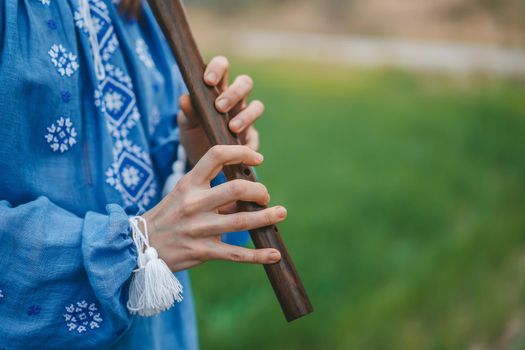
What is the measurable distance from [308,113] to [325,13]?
908 cm

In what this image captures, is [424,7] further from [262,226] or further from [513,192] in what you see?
[262,226]

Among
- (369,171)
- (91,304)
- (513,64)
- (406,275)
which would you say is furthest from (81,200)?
(513,64)

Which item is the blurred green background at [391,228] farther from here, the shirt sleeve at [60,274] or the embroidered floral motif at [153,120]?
the shirt sleeve at [60,274]

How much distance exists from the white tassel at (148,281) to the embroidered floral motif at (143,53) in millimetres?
394

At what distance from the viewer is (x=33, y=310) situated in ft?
3.27

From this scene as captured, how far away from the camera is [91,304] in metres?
1.03

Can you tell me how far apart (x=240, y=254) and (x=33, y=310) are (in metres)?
0.35

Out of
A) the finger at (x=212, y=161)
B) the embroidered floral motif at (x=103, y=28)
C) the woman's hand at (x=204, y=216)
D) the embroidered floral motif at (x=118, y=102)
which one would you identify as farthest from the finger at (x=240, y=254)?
the embroidered floral motif at (x=103, y=28)

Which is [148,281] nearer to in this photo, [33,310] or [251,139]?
[33,310]

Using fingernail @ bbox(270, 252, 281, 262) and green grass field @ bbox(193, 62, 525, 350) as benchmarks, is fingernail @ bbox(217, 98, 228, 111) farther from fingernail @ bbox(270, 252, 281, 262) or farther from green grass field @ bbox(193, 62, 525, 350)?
green grass field @ bbox(193, 62, 525, 350)

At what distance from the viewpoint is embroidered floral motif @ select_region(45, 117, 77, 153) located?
106 centimetres

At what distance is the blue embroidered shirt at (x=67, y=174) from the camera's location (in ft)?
3.23

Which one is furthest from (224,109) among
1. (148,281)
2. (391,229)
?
(391,229)

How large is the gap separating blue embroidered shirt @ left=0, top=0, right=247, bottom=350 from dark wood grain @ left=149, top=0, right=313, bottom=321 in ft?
0.51
